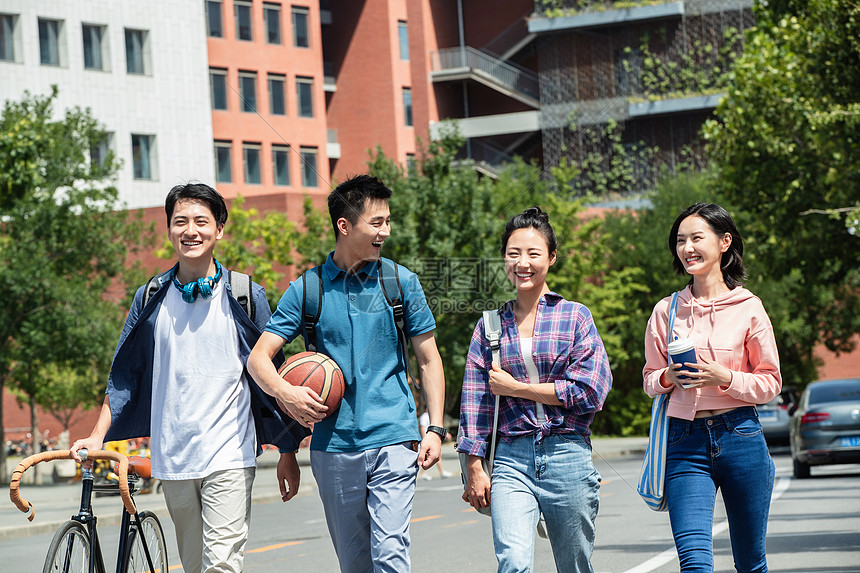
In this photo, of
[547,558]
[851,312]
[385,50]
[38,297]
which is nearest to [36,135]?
[38,297]

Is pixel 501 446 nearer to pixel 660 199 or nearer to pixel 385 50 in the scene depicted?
pixel 660 199

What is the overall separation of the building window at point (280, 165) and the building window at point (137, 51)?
27.1 feet

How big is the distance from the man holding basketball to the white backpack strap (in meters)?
0.24

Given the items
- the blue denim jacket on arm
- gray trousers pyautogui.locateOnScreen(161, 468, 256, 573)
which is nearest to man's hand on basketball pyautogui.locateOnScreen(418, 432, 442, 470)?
the blue denim jacket on arm

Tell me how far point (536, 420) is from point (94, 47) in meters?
51.4

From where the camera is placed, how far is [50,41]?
170 feet

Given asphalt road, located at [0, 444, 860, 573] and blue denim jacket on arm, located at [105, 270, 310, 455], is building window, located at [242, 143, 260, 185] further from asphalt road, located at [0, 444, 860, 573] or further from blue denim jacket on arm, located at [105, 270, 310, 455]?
blue denim jacket on arm, located at [105, 270, 310, 455]

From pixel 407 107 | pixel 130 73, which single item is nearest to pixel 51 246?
pixel 130 73

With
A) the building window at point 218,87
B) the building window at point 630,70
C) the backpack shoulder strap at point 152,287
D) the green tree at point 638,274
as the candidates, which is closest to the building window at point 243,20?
the building window at point 218,87

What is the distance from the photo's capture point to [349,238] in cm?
553

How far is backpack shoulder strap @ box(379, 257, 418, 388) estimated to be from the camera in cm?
549

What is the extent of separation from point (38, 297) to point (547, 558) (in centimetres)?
2090

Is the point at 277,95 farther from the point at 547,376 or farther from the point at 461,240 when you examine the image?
the point at 547,376

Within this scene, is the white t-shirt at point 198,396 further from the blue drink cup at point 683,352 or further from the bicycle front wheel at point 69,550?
the blue drink cup at point 683,352
